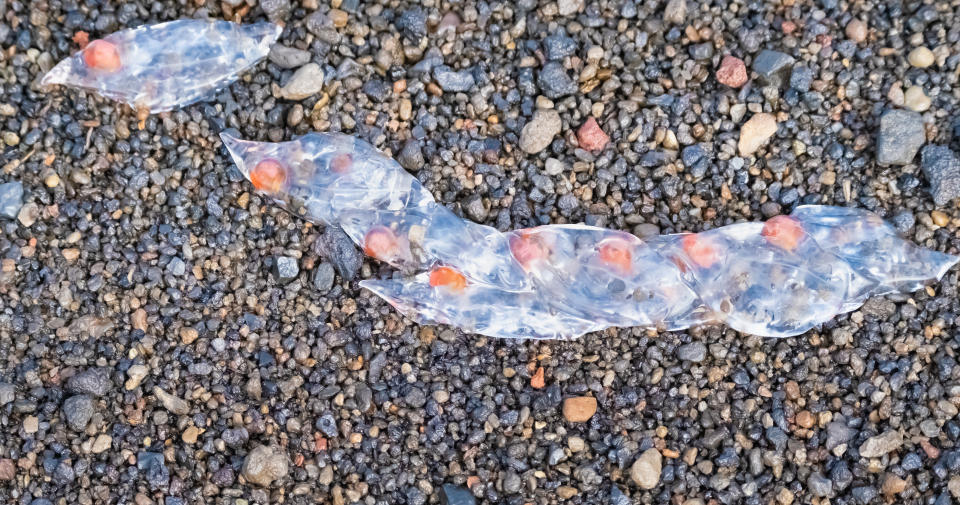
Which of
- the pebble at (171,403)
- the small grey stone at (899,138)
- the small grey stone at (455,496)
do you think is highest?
the small grey stone at (899,138)

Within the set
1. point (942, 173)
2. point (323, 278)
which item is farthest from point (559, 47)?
point (942, 173)

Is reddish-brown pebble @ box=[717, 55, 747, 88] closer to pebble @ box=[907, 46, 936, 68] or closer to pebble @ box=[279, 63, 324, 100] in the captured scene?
pebble @ box=[907, 46, 936, 68]

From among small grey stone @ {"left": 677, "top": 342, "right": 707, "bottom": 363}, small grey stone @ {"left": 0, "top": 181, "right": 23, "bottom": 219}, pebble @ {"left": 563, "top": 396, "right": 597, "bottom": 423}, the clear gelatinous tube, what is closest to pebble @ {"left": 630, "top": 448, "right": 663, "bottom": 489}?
pebble @ {"left": 563, "top": 396, "right": 597, "bottom": 423}

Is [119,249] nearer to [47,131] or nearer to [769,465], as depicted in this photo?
[47,131]

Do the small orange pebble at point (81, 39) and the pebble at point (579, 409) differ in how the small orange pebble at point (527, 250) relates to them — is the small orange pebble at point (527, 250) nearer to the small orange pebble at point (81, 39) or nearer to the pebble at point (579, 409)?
the pebble at point (579, 409)

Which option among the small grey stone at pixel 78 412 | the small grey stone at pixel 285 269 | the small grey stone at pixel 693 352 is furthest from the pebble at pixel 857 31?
the small grey stone at pixel 78 412

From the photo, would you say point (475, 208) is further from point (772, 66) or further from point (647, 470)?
point (772, 66)
